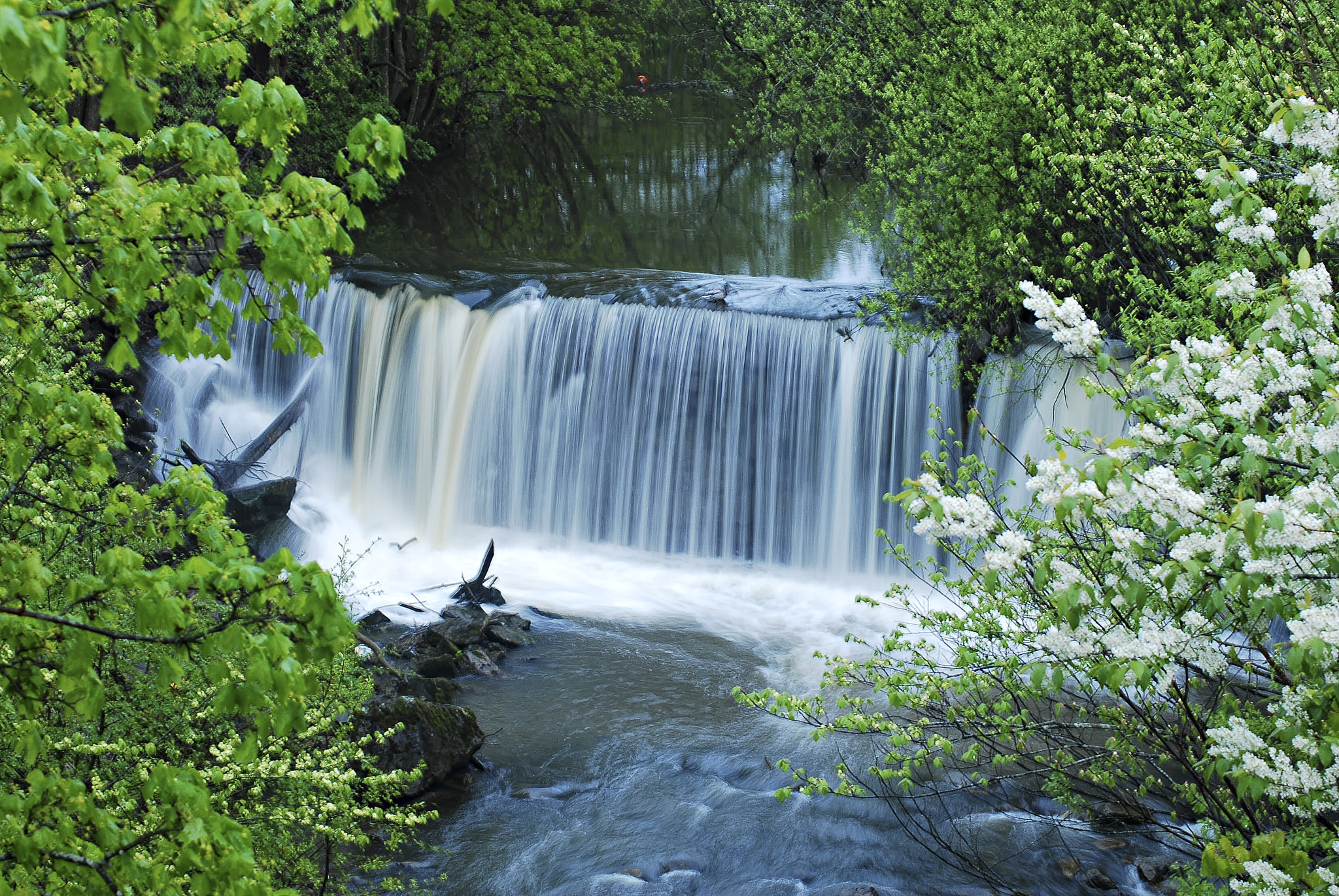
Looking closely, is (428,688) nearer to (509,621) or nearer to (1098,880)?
(509,621)

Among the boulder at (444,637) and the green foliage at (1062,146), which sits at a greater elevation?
the green foliage at (1062,146)

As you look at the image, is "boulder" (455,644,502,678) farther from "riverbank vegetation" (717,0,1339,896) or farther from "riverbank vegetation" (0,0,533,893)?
"riverbank vegetation" (0,0,533,893)

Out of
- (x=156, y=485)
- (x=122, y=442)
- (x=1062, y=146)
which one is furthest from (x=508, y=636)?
(x=1062, y=146)

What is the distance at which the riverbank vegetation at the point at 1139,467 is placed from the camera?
3.68 m

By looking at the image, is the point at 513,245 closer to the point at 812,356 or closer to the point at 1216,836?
the point at 812,356

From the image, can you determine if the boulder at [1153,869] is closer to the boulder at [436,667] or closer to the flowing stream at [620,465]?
the flowing stream at [620,465]

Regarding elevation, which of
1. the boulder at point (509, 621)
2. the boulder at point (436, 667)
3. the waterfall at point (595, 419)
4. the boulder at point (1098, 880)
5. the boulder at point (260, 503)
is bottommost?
the boulder at point (1098, 880)

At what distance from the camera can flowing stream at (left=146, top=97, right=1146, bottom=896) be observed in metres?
10.3

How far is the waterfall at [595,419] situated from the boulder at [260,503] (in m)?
1.32

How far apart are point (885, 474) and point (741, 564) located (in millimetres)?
2295

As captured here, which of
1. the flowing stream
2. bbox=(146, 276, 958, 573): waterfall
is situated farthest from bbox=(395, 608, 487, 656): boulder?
bbox=(146, 276, 958, 573): waterfall

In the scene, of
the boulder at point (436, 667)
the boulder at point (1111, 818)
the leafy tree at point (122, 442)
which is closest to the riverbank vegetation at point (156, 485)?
the leafy tree at point (122, 442)

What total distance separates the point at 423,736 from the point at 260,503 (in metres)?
6.71

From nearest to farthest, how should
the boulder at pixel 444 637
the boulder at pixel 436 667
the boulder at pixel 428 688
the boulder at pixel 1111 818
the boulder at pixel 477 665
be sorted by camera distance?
1. the boulder at pixel 1111 818
2. the boulder at pixel 428 688
3. the boulder at pixel 436 667
4. the boulder at pixel 477 665
5. the boulder at pixel 444 637
